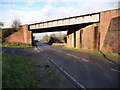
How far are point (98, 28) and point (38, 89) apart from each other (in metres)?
19.6

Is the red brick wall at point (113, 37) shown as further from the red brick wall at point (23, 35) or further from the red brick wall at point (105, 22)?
the red brick wall at point (23, 35)

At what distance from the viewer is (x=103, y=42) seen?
2112cm

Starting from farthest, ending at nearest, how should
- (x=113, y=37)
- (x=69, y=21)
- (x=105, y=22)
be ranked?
(x=69, y=21) < (x=105, y=22) < (x=113, y=37)

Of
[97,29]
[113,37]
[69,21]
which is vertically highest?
[69,21]

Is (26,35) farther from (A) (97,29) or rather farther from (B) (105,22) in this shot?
(B) (105,22)

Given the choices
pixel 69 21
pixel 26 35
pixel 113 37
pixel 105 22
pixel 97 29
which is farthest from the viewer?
pixel 26 35

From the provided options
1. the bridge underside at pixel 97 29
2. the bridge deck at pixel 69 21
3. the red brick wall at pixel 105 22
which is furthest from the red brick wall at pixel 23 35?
the red brick wall at pixel 105 22

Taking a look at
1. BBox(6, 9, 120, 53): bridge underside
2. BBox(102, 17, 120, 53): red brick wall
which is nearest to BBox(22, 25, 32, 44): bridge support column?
BBox(6, 9, 120, 53): bridge underside

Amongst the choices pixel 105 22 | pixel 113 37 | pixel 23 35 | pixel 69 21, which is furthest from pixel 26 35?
pixel 113 37

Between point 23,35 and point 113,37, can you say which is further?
point 23,35

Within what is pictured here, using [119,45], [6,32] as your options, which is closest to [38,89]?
[119,45]

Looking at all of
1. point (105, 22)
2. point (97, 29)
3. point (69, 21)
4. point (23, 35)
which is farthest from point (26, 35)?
point (105, 22)

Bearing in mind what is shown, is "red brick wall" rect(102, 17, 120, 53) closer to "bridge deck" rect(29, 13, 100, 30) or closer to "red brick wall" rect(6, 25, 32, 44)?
"bridge deck" rect(29, 13, 100, 30)

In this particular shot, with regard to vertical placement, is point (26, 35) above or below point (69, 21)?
below
